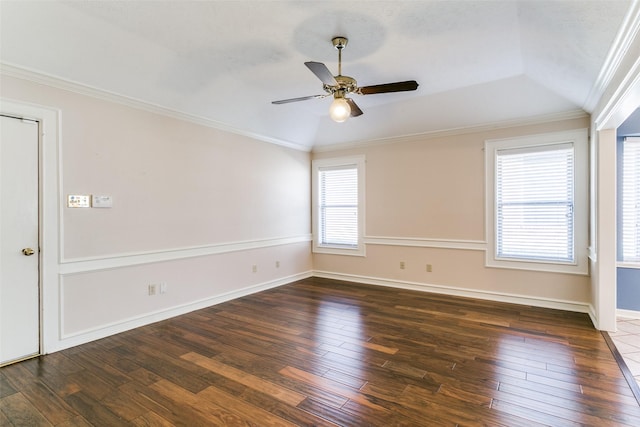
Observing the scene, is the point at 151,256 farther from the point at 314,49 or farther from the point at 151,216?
A: the point at 314,49

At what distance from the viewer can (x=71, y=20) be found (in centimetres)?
268

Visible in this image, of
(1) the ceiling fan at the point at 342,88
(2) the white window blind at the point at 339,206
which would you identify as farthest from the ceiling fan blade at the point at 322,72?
(2) the white window blind at the point at 339,206

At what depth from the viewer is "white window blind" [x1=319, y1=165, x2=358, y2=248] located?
6074 mm

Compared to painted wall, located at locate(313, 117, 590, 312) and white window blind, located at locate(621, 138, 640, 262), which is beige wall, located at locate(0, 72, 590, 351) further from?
white window blind, located at locate(621, 138, 640, 262)

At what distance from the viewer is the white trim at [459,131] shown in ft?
13.7

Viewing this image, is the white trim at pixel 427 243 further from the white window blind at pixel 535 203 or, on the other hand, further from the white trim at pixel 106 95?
the white trim at pixel 106 95

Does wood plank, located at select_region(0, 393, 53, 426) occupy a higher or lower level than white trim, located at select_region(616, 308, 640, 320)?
lower

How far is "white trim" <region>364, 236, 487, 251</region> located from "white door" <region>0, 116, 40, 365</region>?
178 inches

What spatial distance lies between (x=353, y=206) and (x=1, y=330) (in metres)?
4.82

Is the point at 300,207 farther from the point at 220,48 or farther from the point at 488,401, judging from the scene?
the point at 488,401

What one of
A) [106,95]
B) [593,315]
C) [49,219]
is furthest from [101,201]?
[593,315]

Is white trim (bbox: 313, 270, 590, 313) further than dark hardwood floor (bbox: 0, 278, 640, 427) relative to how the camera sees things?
Yes

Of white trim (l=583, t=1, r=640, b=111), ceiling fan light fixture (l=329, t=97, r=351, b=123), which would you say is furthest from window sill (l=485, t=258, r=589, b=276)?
ceiling fan light fixture (l=329, t=97, r=351, b=123)

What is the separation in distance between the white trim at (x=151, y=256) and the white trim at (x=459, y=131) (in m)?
2.13
